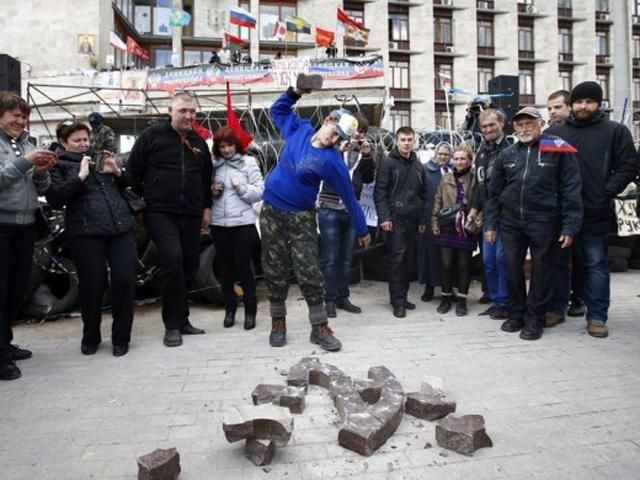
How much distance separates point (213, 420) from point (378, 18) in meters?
36.6

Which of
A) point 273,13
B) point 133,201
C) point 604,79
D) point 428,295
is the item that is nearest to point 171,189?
point 133,201

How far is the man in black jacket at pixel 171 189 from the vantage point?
4.23 meters

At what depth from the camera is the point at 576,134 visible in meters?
4.48

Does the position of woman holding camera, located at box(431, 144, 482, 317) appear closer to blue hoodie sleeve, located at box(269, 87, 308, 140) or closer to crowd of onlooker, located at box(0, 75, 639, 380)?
crowd of onlooker, located at box(0, 75, 639, 380)

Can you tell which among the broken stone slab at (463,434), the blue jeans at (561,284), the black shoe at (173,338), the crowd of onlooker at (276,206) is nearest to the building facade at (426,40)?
the crowd of onlooker at (276,206)

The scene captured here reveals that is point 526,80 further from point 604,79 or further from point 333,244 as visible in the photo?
point 333,244

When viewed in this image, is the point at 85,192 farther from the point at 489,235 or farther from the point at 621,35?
the point at 621,35

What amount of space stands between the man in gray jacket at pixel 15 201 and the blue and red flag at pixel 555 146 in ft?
12.1

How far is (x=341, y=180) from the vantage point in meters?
3.91

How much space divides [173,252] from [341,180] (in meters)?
1.49

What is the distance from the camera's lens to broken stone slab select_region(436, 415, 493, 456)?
2.40m

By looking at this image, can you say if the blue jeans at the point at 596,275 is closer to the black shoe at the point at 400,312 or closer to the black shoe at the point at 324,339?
the black shoe at the point at 400,312

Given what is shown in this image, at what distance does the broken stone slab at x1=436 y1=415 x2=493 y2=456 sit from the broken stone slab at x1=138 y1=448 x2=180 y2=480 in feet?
4.01

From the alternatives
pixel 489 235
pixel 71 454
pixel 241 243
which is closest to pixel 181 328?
pixel 241 243
